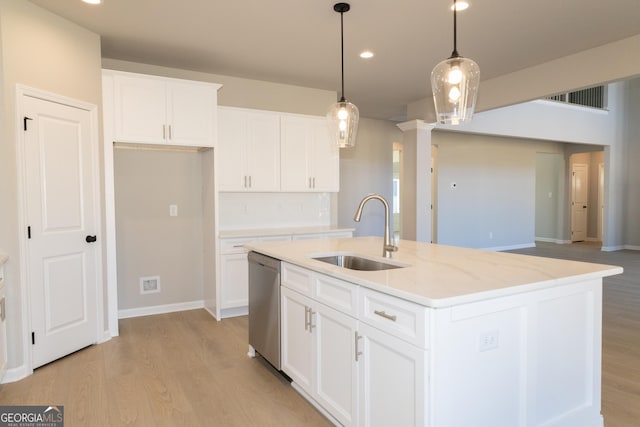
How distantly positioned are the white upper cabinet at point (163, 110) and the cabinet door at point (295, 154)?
35.0 inches

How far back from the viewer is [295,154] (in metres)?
4.74

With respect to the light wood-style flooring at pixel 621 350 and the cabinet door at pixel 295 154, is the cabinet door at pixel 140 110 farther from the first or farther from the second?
the light wood-style flooring at pixel 621 350

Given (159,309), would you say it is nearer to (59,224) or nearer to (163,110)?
(59,224)

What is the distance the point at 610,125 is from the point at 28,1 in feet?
34.6

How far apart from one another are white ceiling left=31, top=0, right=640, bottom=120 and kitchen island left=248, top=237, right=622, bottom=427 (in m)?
1.99

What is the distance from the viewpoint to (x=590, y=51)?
3.91 meters

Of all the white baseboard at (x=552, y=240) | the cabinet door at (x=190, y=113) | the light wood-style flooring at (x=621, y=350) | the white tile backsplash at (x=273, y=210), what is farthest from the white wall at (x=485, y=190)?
the cabinet door at (x=190, y=113)

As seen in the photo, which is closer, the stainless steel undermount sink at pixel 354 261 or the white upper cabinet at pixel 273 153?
the stainless steel undermount sink at pixel 354 261

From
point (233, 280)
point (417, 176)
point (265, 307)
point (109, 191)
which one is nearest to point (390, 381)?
point (265, 307)

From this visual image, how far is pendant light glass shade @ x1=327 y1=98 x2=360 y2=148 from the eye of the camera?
2.99 meters

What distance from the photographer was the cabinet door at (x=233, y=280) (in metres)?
4.15

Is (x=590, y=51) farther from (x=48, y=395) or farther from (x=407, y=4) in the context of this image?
(x=48, y=395)

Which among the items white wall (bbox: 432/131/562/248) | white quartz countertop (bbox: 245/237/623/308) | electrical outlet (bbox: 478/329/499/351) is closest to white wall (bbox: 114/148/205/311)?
white quartz countertop (bbox: 245/237/623/308)

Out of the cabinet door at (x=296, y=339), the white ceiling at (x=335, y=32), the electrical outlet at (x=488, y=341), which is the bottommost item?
the cabinet door at (x=296, y=339)
